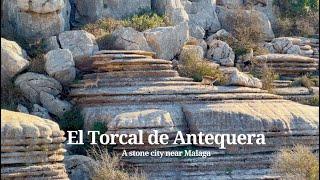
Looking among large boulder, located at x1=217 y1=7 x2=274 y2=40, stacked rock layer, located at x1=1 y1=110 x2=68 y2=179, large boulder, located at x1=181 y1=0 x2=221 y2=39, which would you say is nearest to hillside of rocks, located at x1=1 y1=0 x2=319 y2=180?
stacked rock layer, located at x1=1 y1=110 x2=68 y2=179

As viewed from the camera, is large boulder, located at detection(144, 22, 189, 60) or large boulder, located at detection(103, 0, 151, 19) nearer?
large boulder, located at detection(144, 22, 189, 60)

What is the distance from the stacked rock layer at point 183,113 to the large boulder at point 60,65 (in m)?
0.32

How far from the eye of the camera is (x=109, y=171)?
1354 cm

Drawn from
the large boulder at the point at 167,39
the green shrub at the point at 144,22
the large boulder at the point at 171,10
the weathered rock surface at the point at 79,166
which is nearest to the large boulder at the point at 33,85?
the weathered rock surface at the point at 79,166

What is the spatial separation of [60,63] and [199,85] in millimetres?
3226

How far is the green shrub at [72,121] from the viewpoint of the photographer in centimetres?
1577

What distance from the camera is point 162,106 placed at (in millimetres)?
15695

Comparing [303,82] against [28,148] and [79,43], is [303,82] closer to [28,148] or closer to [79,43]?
[79,43]

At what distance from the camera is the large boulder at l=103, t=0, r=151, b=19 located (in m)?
20.8

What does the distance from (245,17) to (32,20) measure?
25.3 ft

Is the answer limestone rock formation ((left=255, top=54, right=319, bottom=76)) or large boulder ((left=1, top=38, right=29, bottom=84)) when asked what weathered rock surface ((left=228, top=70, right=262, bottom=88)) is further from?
large boulder ((left=1, top=38, right=29, bottom=84))

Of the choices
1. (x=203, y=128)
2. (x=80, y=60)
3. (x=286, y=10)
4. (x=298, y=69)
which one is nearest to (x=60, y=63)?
(x=80, y=60)

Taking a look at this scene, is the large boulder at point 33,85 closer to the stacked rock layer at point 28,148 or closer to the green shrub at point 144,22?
the stacked rock layer at point 28,148

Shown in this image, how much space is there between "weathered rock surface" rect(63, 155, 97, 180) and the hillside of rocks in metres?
0.02
